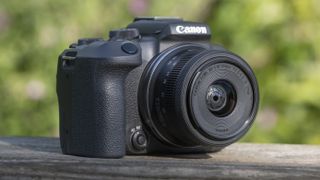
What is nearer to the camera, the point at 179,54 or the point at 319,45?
the point at 179,54

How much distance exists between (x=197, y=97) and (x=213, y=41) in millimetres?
922

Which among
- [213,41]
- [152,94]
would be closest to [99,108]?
[152,94]

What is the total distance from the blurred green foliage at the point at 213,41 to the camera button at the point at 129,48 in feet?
2.79

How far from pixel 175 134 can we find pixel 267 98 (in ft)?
2.77

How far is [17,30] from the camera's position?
8.30ft

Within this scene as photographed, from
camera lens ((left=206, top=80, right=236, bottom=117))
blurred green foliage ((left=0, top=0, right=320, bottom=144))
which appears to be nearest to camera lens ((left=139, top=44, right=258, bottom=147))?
camera lens ((left=206, top=80, right=236, bottom=117))

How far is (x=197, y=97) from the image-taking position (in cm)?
151

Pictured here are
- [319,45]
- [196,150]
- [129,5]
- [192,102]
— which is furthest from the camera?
[129,5]

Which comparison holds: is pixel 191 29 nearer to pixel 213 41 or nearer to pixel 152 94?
pixel 152 94

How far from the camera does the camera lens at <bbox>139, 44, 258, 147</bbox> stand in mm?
1508

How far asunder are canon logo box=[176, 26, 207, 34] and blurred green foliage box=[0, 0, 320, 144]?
2.43ft

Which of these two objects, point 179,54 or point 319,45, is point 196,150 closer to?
point 179,54

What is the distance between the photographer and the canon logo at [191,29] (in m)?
1.59

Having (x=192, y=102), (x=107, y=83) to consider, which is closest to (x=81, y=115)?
(x=107, y=83)
